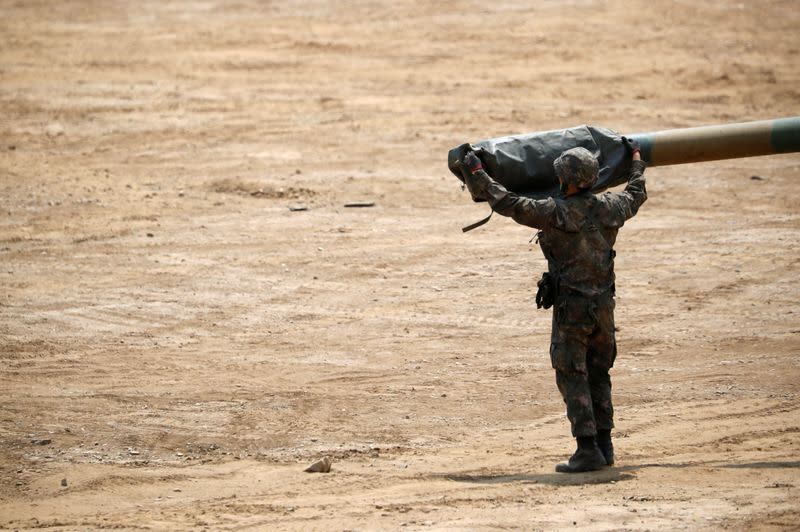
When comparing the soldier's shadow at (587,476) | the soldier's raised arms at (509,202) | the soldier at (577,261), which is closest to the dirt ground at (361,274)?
the soldier's shadow at (587,476)

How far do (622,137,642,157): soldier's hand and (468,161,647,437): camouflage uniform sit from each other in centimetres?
36

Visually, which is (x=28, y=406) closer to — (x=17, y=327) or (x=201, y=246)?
(x=17, y=327)

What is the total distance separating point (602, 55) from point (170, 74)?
6.92m

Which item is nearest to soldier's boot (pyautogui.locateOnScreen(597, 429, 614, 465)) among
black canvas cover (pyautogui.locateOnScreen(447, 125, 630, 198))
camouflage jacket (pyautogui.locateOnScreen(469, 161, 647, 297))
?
camouflage jacket (pyautogui.locateOnScreen(469, 161, 647, 297))

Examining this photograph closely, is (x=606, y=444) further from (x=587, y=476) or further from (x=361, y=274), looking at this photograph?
(x=361, y=274)

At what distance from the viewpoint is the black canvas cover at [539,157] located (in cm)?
752

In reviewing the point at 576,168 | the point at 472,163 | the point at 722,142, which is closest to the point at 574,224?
the point at 576,168

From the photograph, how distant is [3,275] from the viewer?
1220 centimetres

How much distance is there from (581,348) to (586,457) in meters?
0.68

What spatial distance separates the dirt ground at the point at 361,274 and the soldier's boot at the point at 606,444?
188 mm

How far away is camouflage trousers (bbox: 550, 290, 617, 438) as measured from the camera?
746 centimetres

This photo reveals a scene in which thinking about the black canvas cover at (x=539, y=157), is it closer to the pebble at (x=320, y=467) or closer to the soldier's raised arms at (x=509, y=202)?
the soldier's raised arms at (x=509, y=202)

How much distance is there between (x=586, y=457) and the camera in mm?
7516

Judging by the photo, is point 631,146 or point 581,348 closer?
point 581,348
